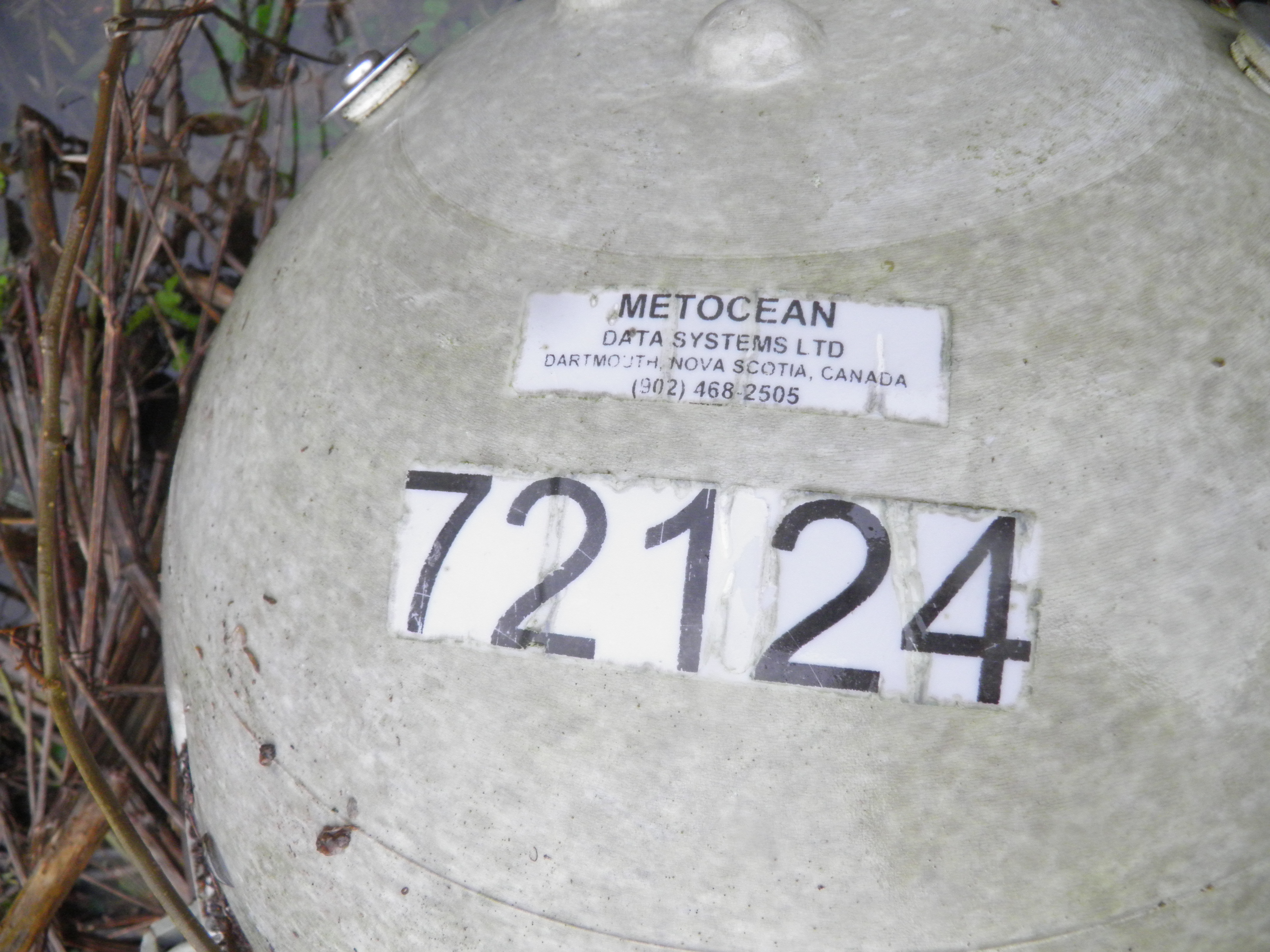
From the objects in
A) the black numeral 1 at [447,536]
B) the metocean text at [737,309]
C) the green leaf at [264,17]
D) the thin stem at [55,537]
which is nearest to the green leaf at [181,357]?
the thin stem at [55,537]

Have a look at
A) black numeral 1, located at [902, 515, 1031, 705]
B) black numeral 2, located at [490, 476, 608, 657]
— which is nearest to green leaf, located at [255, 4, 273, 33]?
black numeral 2, located at [490, 476, 608, 657]

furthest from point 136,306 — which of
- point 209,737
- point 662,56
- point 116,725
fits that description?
point 662,56

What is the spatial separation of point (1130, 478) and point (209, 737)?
3.75ft

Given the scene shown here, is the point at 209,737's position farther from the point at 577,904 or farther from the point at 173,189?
the point at 173,189

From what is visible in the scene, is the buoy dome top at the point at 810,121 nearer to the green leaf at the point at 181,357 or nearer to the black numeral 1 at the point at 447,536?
the black numeral 1 at the point at 447,536

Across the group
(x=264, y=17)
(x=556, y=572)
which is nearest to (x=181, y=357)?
(x=264, y=17)

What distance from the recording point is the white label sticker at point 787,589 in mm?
959

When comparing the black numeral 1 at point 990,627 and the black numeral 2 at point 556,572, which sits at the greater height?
the black numeral 2 at point 556,572

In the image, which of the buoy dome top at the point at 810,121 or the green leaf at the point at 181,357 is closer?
the buoy dome top at the point at 810,121

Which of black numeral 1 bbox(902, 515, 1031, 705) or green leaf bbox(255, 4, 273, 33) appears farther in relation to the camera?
green leaf bbox(255, 4, 273, 33)

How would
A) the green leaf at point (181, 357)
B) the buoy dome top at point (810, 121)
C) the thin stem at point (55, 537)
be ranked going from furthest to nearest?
the green leaf at point (181, 357) → the thin stem at point (55, 537) → the buoy dome top at point (810, 121)

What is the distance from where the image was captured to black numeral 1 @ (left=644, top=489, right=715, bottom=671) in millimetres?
975

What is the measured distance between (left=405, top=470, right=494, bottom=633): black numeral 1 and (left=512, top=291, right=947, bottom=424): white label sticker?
0.11 meters

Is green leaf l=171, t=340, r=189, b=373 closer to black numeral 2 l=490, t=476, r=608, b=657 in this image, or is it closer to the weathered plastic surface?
the weathered plastic surface
